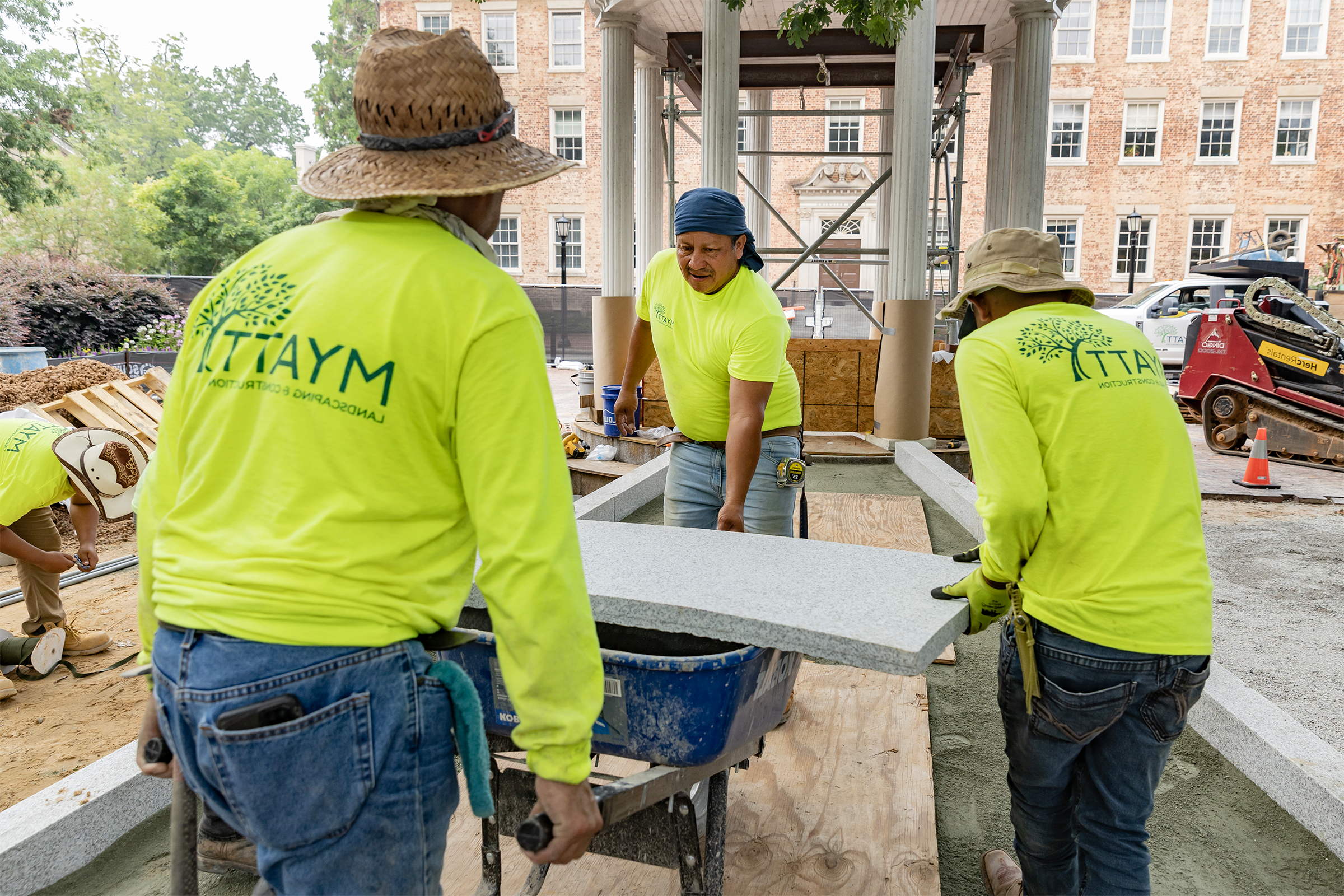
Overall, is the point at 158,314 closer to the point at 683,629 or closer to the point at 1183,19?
the point at 683,629

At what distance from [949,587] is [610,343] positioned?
31.6ft

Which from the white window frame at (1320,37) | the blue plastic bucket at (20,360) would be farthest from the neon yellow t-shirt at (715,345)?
the white window frame at (1320,37)

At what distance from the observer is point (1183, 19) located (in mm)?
29781

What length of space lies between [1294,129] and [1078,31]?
25.3 ft

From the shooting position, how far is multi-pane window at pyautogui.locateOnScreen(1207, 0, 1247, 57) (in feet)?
97.1

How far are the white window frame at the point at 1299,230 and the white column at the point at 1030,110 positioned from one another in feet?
80.1

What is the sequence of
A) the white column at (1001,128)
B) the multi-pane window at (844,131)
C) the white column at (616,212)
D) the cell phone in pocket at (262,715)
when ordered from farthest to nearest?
the multi-pane window at (844,131), the white column at (1001,128), the white column at (616,212), the cell phone in pocket at (262,715)

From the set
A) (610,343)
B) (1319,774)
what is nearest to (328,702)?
(1319,774)

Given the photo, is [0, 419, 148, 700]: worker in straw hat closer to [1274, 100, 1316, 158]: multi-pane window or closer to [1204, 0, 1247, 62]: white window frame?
[1204, 0, 1247, 62]: white window frame

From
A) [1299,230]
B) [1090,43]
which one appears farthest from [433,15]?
[1299,230]

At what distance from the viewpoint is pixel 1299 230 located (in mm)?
30078

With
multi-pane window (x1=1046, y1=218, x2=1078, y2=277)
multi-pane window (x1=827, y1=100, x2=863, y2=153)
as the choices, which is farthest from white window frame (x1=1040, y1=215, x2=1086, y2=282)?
multi-pane window (x1=827, y1=100, x2=863, y2=153)

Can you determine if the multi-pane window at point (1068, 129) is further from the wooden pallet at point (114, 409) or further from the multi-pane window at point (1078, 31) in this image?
the wooden pallet at point (114, 409)

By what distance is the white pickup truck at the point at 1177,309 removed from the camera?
62.7 ft
